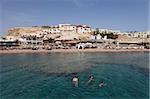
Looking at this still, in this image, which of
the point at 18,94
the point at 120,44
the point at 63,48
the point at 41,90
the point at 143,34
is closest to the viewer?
the point at 18,94

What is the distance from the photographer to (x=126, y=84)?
21.5 metres

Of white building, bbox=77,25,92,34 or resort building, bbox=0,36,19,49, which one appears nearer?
resort building, bbox=0,36,19,49

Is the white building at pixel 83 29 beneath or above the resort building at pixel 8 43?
above

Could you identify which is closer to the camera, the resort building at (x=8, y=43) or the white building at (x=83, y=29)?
the resort building at (x=8, y=43)

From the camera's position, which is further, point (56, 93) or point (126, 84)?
point (126, 84)

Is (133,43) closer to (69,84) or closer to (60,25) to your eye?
(60,25)

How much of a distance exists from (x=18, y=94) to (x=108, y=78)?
31.2 feet

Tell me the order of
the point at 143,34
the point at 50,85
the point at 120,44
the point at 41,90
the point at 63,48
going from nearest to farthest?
the point at 41,90 < the point at 50,85 < the point at 63,48 < the point at 120,44 < the point at 143,34

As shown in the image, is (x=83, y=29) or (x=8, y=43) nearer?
(x=8, y=43)

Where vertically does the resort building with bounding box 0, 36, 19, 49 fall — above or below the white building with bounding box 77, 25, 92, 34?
below

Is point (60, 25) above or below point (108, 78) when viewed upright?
above

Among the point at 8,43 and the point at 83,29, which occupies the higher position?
the point at 83,29

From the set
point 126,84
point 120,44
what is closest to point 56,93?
point 126,84

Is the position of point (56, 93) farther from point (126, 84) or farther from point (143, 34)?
point (143, 34)
